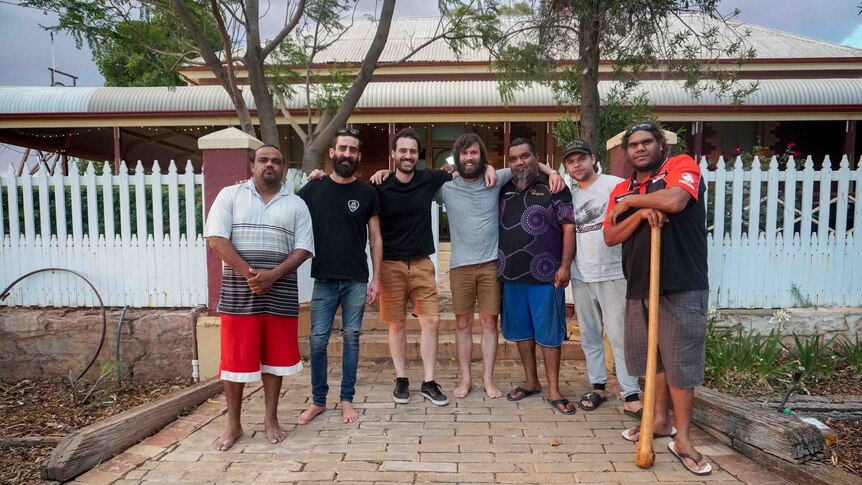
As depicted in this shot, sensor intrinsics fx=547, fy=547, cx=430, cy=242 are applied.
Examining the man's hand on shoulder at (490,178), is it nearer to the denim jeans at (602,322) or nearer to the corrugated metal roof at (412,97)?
the denim jeans at (602,322)

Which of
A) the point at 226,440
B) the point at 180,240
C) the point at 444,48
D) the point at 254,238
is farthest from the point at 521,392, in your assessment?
the point at 444,48

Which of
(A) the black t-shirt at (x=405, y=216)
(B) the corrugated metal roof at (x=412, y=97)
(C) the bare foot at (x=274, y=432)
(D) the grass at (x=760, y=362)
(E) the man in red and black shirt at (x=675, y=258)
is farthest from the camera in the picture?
(B) the corrugated metal roof at (x=412, y=97)

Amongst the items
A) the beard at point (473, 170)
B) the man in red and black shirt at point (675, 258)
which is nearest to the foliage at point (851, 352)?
the man in red and black shirt at point (675, 258)

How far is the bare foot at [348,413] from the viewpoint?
3.74 m

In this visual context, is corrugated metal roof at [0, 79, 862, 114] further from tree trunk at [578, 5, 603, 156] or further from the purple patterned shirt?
the purple patterned shirt

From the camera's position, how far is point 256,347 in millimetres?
3357

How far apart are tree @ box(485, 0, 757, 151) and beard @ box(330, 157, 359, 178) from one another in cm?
399

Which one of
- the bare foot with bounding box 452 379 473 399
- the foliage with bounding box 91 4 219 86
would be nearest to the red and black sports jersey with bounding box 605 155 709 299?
the bare foot with bounding box 452 379 473 399

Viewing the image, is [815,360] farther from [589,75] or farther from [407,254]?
[589,75]

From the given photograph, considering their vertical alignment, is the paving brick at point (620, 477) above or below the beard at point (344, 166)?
below

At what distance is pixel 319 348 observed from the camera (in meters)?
3.78

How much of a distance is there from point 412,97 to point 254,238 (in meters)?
9.49

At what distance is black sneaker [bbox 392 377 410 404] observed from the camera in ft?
13.3

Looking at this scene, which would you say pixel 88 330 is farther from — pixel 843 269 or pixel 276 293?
pixel 843 269
